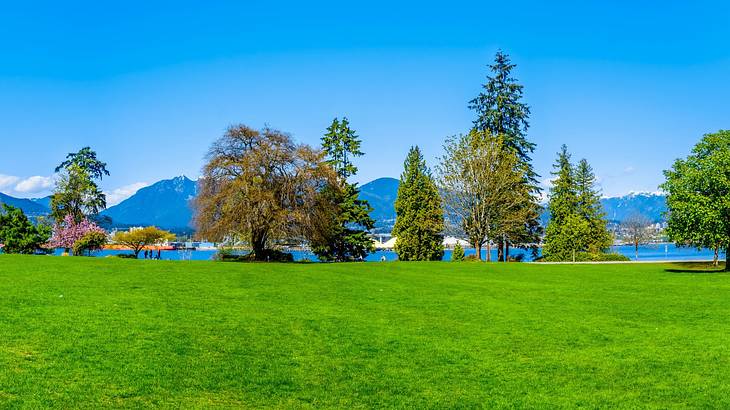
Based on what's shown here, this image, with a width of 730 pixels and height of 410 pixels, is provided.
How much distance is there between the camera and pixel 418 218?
203 feet

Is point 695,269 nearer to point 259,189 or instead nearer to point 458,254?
point 458,254

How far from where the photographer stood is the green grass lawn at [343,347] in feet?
33.6

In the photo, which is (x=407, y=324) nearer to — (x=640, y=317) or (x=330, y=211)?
(x=640, y=317)

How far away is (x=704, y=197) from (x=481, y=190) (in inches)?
890

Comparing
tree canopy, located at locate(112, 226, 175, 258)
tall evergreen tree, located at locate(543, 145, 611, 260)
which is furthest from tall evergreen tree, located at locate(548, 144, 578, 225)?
tree canopy, located at locate(112, 226, 175, 258)

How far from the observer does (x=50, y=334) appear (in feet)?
41.1

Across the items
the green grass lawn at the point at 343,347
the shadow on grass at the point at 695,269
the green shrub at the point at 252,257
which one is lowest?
the green grass lawn at the point at 343,347

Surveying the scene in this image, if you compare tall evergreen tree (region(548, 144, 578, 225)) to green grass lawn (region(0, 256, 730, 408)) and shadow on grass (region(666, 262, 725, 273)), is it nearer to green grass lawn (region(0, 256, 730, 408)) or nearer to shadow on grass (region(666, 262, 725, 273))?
shadow on grass (region(666, 262, 725, 273))

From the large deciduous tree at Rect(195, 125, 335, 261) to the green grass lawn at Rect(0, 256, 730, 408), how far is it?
74.7ft

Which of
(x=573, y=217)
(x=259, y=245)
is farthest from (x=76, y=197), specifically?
(x=573, y=217)

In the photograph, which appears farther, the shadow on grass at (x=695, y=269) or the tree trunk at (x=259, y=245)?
the tree trunk at (x=259, y=245)

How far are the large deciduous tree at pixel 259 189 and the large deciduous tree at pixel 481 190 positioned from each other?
1342 centimetres

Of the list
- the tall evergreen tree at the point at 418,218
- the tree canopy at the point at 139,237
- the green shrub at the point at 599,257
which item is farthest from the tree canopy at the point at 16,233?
the green shrub at the point at 599,257

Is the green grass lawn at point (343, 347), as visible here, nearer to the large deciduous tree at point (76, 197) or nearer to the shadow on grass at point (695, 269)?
the shadow on grass at point (695, 269)
